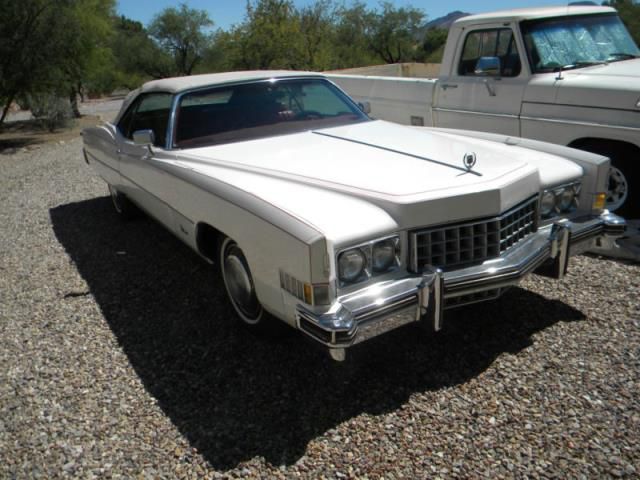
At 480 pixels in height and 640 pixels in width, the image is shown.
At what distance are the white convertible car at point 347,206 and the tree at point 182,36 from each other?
40784 millimetres

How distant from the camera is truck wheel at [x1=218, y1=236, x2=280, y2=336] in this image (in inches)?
125

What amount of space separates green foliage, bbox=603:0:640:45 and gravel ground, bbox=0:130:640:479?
33.6ft

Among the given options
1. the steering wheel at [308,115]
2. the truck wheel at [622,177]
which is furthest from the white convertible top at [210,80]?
the truck wheel at [622,177]

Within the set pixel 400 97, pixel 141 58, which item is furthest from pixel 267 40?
pixel 141 58

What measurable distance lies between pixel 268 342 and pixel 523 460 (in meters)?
1.55

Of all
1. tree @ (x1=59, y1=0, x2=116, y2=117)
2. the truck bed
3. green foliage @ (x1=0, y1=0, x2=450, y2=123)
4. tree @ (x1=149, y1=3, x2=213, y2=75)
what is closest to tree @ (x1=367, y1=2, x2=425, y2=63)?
green foliage @ (x1=0, y1=0, x2=450, y2=123)

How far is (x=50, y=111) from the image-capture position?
17.2 m

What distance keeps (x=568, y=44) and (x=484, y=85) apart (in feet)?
2.72

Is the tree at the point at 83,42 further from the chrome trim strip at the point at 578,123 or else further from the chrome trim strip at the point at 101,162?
the chrome trim strip at the point at 578,123

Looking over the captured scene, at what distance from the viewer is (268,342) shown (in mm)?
3322

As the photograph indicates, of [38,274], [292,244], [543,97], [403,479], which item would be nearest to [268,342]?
[292,244]

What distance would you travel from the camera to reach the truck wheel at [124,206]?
5859 mm

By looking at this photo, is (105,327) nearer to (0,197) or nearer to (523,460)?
(523,460)

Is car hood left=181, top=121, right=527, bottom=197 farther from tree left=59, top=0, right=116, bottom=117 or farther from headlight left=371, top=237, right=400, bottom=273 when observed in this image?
tree left=59, top=0, right=116, bottom=117
